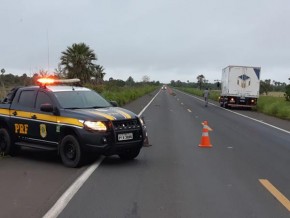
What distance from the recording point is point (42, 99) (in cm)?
1084

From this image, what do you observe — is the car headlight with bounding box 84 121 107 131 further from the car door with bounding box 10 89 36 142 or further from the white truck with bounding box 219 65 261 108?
the white truck with bounding box 219 65 261 108

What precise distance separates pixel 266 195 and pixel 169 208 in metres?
1.80

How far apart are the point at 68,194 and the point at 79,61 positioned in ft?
158

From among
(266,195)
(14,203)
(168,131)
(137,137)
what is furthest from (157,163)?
(168,131)

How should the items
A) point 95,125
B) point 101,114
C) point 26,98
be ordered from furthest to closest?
point 26,98, point 101,114, point 95,125

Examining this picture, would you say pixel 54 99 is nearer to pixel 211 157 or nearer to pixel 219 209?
pixel 211 157

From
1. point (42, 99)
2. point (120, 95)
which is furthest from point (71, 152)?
point (120, 95)

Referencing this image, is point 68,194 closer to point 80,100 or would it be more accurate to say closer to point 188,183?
point 188,183

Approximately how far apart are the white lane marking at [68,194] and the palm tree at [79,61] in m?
43.0

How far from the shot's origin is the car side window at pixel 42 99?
10732 millimetres

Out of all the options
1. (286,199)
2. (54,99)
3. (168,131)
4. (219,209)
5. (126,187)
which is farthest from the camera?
(168,131)

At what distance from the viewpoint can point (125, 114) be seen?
10.3 metres

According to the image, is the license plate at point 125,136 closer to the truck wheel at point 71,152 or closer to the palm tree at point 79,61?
the truck wheel at point 71,152

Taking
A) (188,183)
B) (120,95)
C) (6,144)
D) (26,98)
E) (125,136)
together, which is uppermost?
(26,98)
